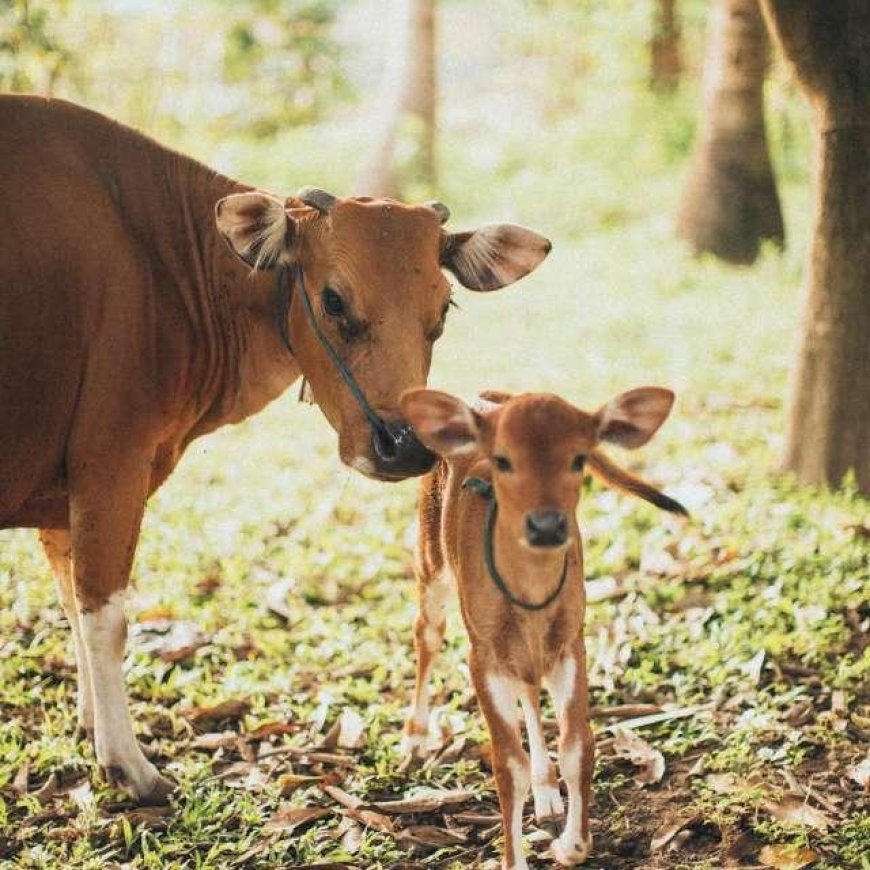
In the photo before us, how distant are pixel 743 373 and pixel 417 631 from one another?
5.28m

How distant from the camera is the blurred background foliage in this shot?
16953mm

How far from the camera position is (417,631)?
16.0 feet

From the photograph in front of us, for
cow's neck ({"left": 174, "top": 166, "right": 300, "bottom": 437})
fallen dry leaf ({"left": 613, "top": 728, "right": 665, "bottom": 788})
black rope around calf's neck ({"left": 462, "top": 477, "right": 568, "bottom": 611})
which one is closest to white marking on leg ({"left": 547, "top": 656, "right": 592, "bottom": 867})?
black rope around calf's neck ({"left": 462, "top": 477, "right": 568, "bottom": 611})

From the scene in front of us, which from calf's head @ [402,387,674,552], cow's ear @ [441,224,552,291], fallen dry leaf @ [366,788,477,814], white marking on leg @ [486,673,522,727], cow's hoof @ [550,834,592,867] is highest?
cow's ear @ [441,224,552,291]

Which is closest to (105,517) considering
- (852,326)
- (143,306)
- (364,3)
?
(143,306)

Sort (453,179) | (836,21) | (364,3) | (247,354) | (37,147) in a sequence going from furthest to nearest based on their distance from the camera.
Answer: (364,3), (453,179), (836,21), (247,354), (37,147)

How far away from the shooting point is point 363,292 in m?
4.44

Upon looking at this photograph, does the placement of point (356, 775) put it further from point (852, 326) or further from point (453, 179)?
point (453, 179)

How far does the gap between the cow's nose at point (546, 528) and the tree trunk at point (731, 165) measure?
10163mm

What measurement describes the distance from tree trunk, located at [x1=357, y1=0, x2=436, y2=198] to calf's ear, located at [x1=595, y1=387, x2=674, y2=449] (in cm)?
1484

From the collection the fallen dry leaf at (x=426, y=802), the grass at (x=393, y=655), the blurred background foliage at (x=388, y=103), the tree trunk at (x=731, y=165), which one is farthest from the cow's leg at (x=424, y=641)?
the tree trunk at (x=731, y=165)

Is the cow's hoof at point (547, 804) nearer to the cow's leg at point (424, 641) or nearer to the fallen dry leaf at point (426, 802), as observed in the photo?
the fallen dry leaf at point (426, 802)

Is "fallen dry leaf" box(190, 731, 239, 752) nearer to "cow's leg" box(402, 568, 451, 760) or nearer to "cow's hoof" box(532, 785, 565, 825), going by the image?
"cow's leg" box(402, 568, 451, 760)

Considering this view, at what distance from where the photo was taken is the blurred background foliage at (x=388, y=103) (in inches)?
667
